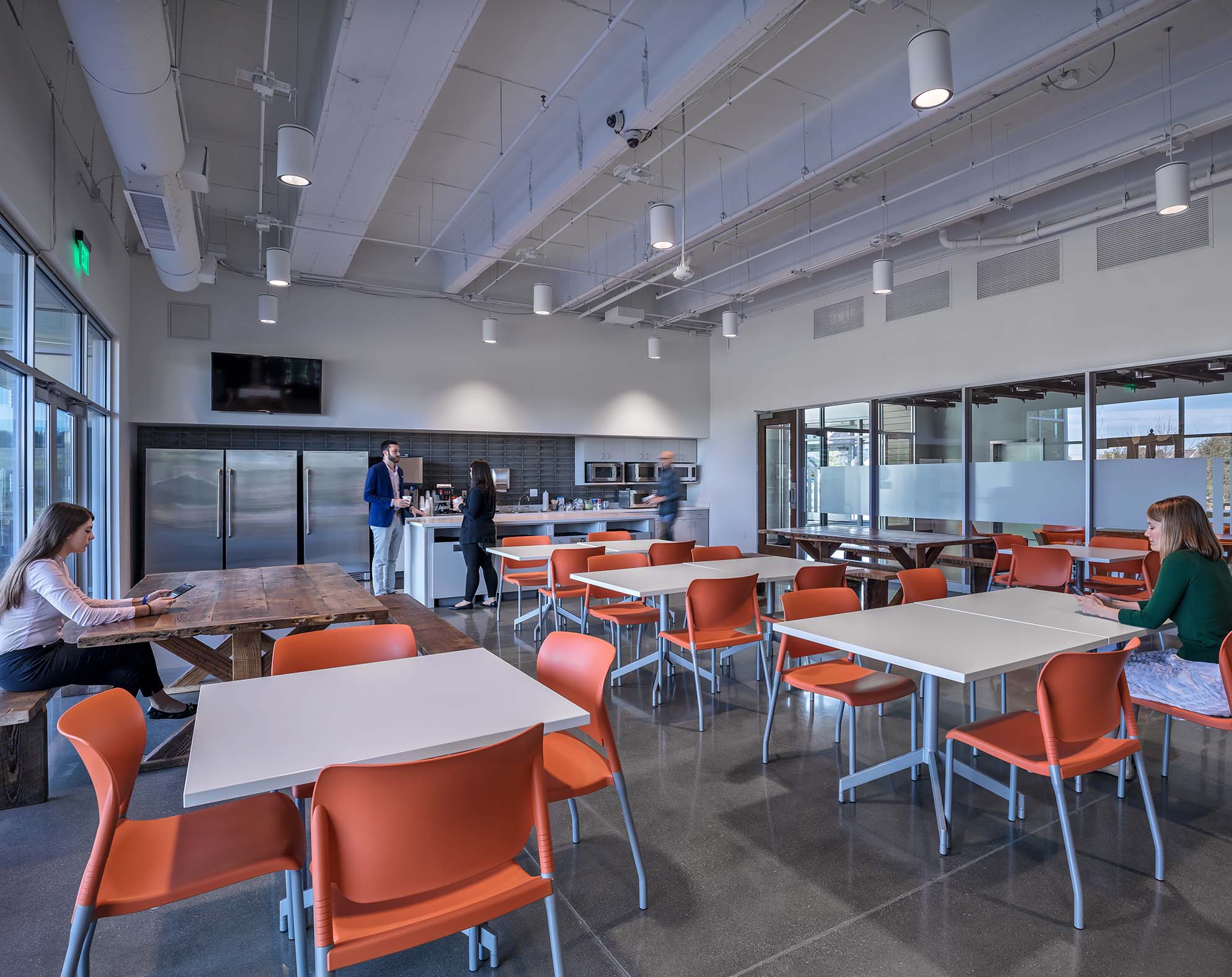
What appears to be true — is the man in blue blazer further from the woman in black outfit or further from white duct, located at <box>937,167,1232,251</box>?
white duct, located at <box>937,167,1232,251</box>

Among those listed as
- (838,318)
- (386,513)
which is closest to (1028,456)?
(838,318)

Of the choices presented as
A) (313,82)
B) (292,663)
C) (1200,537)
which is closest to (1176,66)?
(1200,537)

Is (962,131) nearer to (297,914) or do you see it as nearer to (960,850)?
(960,850)

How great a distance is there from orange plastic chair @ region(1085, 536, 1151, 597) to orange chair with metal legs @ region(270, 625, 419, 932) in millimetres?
5267

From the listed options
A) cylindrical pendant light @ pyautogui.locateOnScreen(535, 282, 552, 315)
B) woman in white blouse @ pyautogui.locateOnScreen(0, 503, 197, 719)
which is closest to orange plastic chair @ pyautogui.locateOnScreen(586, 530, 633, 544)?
cylindrical pendant light @ pyautogui.locateOnScreen(535, 282, 552, 315)

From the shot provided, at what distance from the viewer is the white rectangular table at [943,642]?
225 centimetres

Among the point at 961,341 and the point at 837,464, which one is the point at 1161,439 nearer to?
the point at 961,341

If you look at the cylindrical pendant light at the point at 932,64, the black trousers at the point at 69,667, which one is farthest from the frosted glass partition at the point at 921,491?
the black trousers at the point at 69,667

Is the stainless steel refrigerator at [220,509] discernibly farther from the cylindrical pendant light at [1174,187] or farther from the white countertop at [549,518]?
the cylindrical pendant light at [1174,187]

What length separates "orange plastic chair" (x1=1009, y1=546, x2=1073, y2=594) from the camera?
17.5 ft

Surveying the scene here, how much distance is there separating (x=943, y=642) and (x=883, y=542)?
377cm

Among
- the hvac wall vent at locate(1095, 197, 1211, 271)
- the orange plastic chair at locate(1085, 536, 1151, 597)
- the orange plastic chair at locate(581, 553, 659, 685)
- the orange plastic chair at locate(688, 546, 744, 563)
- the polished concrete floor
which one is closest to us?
the polished concrete floor

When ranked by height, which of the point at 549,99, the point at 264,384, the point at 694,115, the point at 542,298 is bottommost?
the point at 264,384

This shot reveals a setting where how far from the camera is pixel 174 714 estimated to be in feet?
12.0
